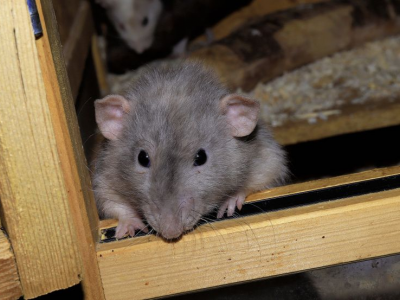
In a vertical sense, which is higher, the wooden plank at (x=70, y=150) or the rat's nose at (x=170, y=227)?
the wooden plank at (x=70, y=150)

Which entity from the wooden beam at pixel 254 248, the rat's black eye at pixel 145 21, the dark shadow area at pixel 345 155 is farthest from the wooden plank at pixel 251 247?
the rat's black eye at pixel 145 21

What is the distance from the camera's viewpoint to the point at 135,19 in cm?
746

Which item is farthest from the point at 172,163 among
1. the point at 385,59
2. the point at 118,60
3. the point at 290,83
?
the point at 118,60

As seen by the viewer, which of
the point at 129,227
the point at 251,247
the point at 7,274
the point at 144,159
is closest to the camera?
the point at 7,274

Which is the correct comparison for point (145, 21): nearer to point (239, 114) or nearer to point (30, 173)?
point (239, 114)

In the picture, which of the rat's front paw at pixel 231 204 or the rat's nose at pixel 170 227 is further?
the rat's front paw at pixel 231 204

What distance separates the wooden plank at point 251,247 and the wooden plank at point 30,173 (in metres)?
0.21

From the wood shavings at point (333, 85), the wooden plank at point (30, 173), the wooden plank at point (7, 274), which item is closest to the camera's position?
the wooden plank at point (30, 173)

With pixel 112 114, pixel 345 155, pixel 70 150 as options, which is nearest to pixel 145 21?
pixel 345 155

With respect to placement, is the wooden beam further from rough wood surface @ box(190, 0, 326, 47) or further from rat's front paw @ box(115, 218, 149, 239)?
rough wood surface @ box(190, 0, 326, 47)

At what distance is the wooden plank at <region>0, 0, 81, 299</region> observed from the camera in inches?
70.7

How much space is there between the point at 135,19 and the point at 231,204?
531 cm

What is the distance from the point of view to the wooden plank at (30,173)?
5.89 ft

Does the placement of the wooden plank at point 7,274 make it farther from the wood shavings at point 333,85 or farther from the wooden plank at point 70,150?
the wood shavings at point 333,85
